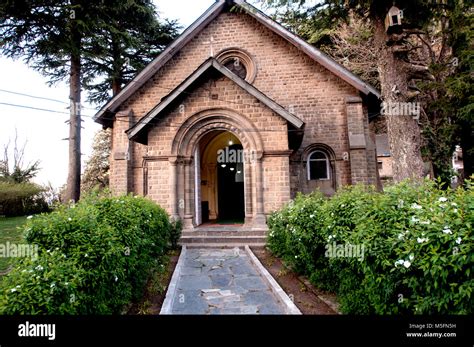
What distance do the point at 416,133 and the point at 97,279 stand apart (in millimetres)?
→ 9779

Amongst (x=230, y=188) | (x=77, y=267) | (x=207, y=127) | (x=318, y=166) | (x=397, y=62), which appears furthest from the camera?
(x=230, y=188)

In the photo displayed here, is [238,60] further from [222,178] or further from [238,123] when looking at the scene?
[222,178]

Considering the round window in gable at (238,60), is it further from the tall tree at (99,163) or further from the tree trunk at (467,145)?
the tall tree at (99,163)

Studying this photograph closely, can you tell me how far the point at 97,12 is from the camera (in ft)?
47.0

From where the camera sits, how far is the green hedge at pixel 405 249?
92.8 inches

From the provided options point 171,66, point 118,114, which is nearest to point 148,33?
point 171,66

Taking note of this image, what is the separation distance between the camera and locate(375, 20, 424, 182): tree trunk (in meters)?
8.59

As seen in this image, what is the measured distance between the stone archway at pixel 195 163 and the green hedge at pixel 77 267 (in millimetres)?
5416

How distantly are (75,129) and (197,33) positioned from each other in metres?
8.58

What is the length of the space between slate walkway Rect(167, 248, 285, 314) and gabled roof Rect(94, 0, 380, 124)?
9056mm

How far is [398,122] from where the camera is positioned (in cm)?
867

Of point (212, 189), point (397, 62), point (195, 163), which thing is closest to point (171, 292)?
Result: point (195, 163)

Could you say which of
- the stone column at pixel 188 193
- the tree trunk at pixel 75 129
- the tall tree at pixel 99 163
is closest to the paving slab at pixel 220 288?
the stone column at pixel 188 193

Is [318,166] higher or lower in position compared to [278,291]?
higher
